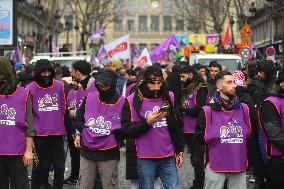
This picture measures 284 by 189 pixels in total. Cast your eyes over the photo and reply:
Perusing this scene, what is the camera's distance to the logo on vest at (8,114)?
6852 mm

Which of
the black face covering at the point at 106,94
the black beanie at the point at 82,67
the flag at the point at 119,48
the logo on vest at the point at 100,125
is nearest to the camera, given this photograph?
the logo on vest at the point at 100,125

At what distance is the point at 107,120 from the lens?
291 inches

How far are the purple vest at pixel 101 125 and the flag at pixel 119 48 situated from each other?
60.4ft

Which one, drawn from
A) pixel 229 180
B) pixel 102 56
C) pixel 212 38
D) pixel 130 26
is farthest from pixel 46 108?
pixel 130 26

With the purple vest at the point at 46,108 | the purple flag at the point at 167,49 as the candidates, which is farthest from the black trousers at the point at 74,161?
the purple flag at the point at 167,49

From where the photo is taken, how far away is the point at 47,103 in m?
8.73

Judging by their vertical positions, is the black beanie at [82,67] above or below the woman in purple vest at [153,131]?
above

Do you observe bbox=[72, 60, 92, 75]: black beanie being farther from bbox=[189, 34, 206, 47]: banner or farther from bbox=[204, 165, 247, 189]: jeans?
bbox=[189, 34, 206, 47]: banner

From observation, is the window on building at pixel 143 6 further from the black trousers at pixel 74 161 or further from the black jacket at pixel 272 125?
the black jacket at pixel 272 125

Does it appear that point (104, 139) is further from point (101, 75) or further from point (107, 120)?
point (101, 75)

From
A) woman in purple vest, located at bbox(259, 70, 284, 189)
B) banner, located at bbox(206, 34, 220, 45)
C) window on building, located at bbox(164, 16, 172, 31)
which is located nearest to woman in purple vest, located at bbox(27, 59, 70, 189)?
woman in purple vest, located at bbox(259, 70, 284, 189)

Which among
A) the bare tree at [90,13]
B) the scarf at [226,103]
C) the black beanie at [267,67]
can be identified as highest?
the bare tree at [90,13]

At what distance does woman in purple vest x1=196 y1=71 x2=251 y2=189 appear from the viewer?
668cm

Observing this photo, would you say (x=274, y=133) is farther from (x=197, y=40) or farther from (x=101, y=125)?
(x=197, y=40)
